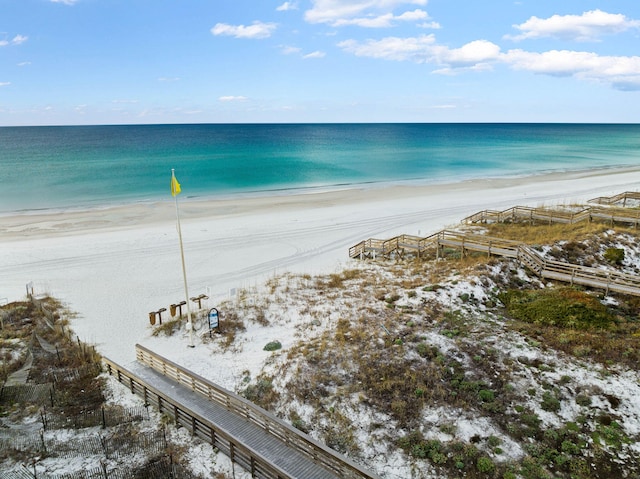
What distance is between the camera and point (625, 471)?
33.1ft

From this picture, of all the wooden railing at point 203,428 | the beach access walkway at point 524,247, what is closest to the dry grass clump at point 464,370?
the beach access walkway at point 524,247

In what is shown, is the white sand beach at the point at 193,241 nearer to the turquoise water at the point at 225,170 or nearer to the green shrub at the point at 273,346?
the green shrub at the point at 273,346

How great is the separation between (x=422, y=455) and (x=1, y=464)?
10.3 m

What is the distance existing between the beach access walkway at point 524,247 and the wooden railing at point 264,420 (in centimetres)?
1518

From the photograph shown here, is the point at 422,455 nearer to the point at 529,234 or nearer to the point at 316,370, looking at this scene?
the point at 316,370

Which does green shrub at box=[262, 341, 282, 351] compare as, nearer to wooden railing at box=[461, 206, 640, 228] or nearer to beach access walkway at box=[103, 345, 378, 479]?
beach access walkway at box=[103, 345, 378, 479]

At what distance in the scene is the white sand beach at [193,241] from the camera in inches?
848

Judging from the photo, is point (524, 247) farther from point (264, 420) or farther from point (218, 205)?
point (218, 205)

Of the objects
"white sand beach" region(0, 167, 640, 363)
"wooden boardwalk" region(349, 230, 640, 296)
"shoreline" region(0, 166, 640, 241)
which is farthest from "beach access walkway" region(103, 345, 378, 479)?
"shoreline" region(0, 166, 640, 241)

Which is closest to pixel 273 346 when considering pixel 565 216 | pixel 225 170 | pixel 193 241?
pixel 193 241

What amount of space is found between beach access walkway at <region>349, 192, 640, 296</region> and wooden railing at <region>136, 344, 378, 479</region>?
15.2 metres

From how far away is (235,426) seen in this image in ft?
37.9

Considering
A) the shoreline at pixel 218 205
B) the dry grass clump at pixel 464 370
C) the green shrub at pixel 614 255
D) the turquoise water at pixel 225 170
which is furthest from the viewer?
the turquoise water at pixel 225 170

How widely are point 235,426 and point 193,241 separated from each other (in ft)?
72.3
